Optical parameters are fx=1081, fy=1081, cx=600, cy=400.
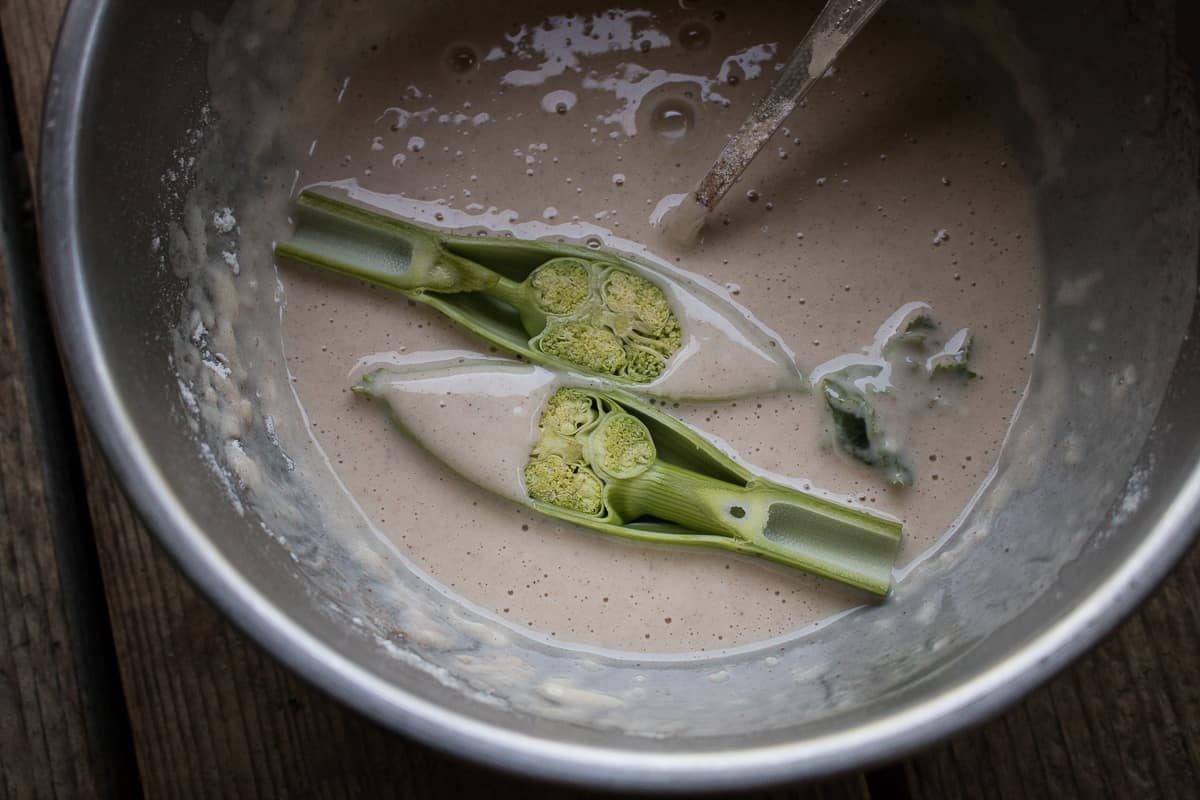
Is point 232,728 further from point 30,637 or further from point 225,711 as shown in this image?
point 30,637

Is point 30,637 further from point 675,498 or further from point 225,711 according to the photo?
point 675,498

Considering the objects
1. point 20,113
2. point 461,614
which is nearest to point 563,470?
point 461,614

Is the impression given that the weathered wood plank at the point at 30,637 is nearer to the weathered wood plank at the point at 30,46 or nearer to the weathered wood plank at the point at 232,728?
the weathered wood plank at the point at 232,728

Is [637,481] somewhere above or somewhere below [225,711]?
above

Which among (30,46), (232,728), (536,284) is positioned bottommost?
(232,728)

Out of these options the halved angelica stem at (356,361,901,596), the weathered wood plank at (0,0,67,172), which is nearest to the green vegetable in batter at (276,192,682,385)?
the halved angelica stem at (356,361,901,596)

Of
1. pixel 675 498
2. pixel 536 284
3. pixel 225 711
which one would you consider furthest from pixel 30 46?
pixel 675 498

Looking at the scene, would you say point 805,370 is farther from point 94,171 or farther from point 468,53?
point 94,171

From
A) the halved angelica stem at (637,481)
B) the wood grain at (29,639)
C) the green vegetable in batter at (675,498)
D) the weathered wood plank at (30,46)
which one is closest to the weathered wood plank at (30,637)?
the wood grain at (29,639)
